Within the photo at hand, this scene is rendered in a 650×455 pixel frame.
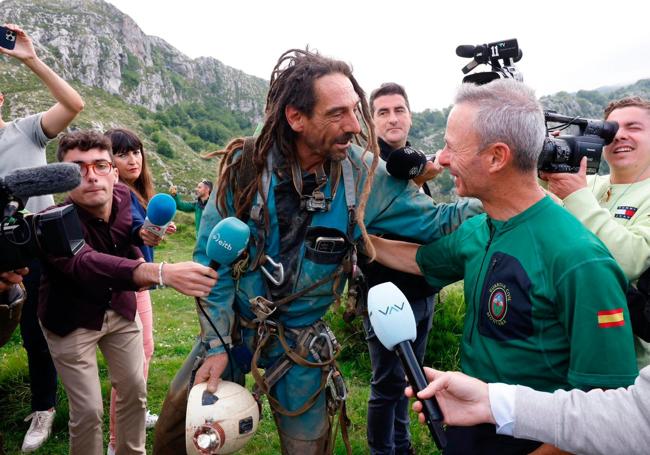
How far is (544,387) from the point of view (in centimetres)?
221

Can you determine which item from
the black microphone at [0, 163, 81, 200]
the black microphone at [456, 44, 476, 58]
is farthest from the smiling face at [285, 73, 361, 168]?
the black microphone at [0, 163, 81, 200]

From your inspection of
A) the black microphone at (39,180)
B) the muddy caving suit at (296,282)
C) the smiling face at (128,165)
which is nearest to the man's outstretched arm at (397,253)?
the muddy caving suit at (296,282)

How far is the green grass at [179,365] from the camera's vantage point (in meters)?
4.87

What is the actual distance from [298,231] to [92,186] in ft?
5.96

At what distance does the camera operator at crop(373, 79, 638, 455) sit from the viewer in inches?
76.7

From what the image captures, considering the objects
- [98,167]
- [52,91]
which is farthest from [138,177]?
[98,167]

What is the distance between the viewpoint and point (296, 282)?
3086 millimetres

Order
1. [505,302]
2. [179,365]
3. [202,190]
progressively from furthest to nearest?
[202,190]
[179,365]
[505,302]

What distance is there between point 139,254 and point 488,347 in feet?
10.4

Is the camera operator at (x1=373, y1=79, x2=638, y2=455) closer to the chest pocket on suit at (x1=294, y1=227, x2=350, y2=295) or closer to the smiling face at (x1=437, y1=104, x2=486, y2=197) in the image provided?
the smiling face at (x1=437, y1=104, x2=486, y2=197)

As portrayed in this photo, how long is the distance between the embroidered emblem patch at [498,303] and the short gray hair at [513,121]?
63 centimetres

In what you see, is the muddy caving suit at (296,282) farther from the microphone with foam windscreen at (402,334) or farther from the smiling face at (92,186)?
the smiling face at (92,186)

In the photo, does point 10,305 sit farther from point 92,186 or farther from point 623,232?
point 623,232

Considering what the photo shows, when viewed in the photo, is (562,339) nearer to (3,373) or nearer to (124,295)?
(124,295)
